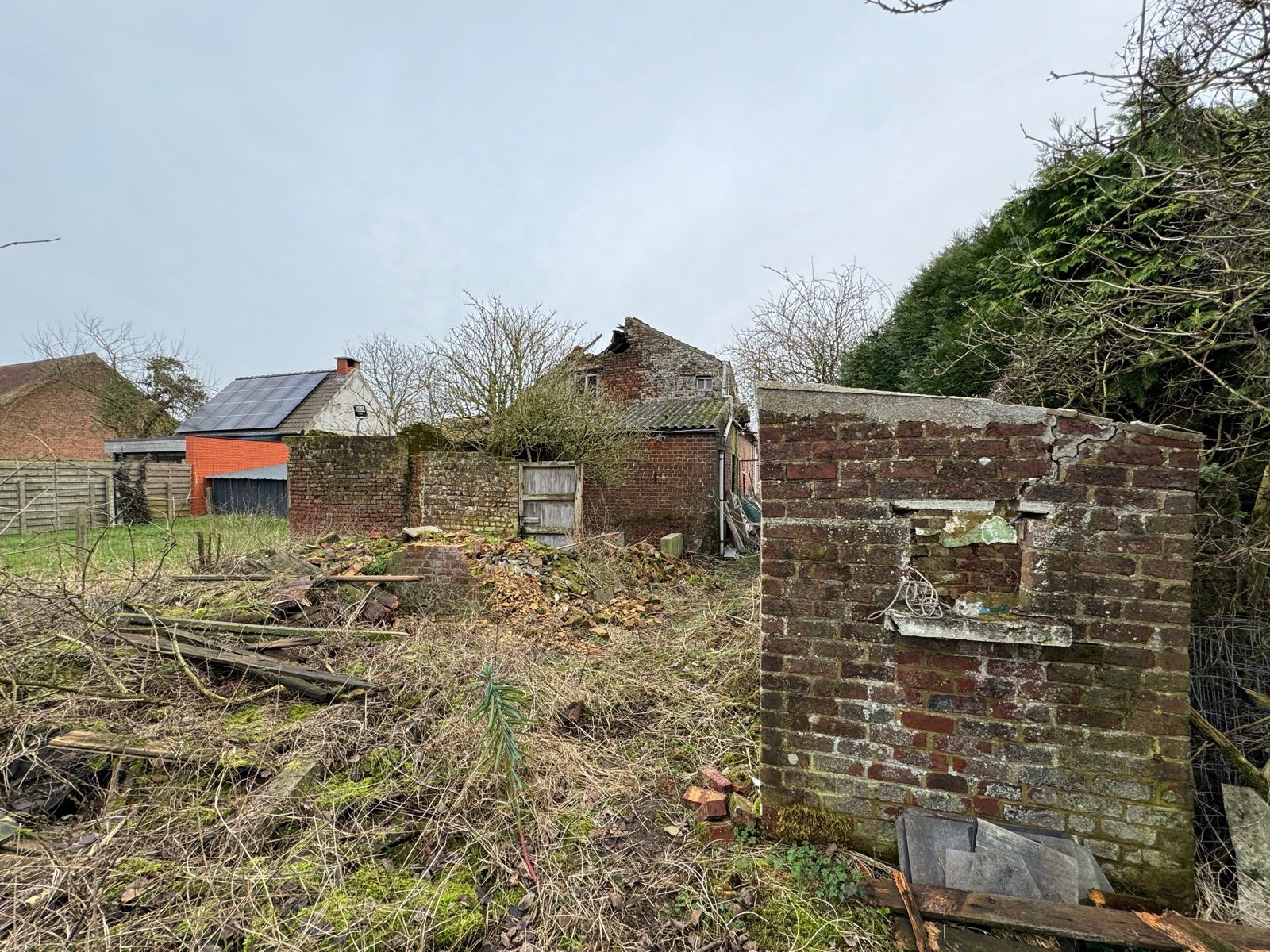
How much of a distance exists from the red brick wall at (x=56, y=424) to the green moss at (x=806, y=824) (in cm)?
2867

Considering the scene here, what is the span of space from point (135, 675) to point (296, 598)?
157 cm

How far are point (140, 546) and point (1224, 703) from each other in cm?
1483

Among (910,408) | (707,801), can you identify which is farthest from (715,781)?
(910,408)

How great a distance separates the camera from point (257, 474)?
17234 mm

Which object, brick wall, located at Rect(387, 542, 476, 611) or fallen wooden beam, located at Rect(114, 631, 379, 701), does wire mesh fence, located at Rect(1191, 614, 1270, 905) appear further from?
brick wall, located at Rect(387, 542, 476, 611)

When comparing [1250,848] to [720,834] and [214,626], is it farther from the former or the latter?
[214,626]

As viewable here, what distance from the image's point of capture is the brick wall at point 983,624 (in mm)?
2133

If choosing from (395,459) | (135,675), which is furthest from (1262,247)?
(395,459)

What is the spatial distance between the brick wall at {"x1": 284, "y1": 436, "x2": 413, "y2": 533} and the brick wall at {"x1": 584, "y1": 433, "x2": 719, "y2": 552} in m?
4.90

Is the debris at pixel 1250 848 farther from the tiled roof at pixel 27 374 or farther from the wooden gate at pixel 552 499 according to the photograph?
the tiled roof at pixel 27 374

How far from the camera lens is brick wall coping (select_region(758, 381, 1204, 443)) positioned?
216 centimetres

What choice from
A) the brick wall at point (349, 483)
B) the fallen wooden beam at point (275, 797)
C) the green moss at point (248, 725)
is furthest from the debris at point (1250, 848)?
the brick wall at point (349, 483)

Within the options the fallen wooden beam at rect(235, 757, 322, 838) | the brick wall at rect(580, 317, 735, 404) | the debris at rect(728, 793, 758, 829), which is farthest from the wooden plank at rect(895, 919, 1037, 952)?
the brick wall at rect(580, 317, 735, 404)

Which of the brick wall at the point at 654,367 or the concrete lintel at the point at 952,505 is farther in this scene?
the brick wall at the point at 654,367
